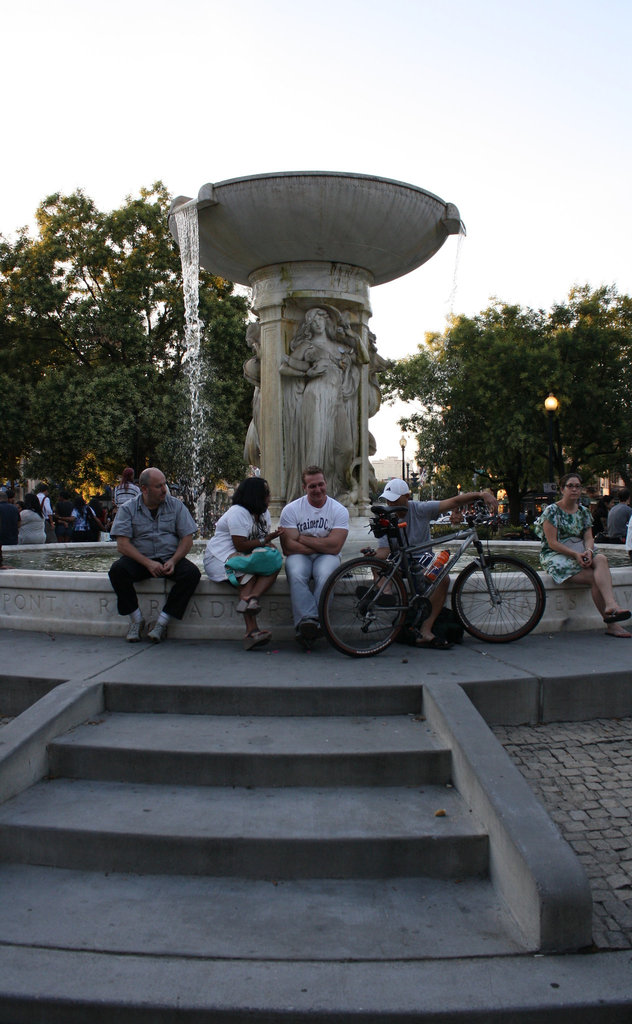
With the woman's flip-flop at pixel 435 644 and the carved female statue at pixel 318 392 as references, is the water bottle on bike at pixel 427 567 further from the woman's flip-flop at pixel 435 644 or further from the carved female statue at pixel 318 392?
the carved female statue at pixel 318 392

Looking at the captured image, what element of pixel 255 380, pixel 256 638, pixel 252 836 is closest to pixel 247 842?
pixel 252 836

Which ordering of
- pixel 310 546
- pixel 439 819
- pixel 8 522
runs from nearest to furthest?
pixel 439 819, pixel 310 546, pixel 8 522

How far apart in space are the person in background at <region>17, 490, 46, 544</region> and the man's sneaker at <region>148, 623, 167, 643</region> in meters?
7.88

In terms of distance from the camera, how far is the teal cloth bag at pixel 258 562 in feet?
19.4

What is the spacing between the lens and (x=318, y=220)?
8609mm

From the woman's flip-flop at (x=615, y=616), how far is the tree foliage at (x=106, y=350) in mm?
Answer: 23199

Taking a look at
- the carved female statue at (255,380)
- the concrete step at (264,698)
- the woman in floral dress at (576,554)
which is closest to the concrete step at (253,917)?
the concrete step at (264,698)

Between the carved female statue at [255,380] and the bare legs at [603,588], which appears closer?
the bare legs at [603,588]

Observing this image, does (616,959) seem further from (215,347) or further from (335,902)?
(215,347)

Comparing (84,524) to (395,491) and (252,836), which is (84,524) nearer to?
(395,491)

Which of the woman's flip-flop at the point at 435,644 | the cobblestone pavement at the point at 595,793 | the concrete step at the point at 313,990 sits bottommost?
the concrete step at the point at 313,990

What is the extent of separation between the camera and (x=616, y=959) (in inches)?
113

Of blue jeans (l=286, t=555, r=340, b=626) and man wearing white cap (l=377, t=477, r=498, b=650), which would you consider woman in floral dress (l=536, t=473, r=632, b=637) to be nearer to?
man wearing white cap (l=377, t=477, r=498, b=650)

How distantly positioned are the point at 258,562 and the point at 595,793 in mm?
2762
